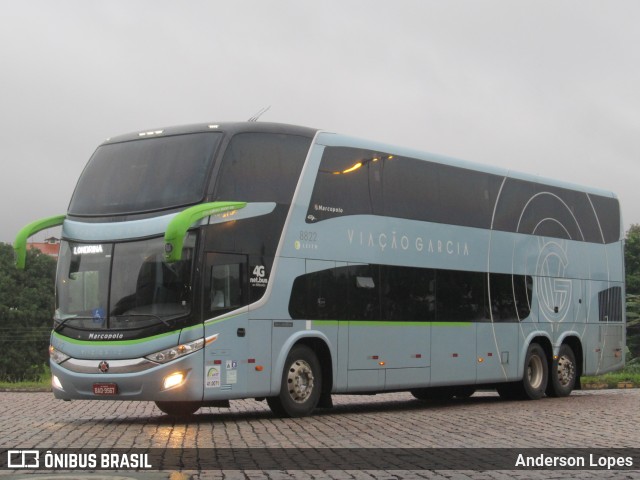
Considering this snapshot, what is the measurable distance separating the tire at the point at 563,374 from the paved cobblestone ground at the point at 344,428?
2.06 metres

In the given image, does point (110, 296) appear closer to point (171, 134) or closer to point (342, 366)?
point (171, 134)

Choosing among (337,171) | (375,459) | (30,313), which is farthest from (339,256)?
(30,313)

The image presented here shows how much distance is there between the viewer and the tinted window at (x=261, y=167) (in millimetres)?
17516

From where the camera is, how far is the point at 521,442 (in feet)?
46.5

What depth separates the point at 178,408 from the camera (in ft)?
62.8

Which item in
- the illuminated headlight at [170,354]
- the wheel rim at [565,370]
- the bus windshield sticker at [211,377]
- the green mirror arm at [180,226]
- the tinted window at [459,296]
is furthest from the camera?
the wheel rim at [565,370]

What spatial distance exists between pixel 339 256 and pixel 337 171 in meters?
1.38

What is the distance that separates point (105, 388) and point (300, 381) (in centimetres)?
325

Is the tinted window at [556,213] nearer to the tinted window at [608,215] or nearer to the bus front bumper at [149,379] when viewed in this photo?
the tinted window at [608,215]

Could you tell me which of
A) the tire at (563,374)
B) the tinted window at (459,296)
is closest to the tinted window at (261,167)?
the tinted window at (459,296)

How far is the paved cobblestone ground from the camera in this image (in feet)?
42.7

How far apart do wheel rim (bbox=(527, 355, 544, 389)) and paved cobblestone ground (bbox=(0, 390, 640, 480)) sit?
56.3 inches

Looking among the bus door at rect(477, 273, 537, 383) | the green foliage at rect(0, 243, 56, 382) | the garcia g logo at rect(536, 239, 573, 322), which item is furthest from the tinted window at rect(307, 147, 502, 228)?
the green foliage at rect(0, 243, 56, 382)

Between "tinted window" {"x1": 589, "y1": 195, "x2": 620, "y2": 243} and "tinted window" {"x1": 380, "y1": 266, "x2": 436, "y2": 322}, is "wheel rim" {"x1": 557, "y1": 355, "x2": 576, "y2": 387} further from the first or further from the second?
"tinted window" {"x1": 380, "y1": 266, "x2": 436, "y2": 322}
